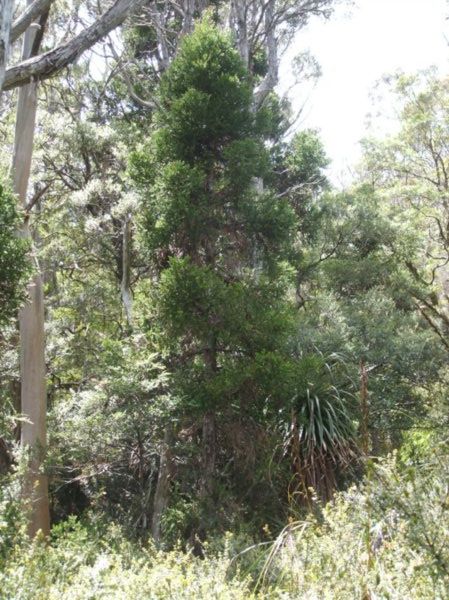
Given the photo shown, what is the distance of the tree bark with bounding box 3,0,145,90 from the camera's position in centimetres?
519

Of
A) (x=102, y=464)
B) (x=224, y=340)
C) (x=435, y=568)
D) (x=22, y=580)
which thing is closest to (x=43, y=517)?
(x=102, y=464)

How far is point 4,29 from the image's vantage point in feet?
16.1

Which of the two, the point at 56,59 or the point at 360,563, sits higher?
the point at 56,59

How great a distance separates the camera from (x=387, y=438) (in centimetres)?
872

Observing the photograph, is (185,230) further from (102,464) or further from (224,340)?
(102,464)

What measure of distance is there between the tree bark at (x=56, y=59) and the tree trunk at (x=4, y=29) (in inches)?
7.7

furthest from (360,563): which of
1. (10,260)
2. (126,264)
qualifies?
(126,264)

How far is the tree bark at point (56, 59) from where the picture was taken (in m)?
5.19

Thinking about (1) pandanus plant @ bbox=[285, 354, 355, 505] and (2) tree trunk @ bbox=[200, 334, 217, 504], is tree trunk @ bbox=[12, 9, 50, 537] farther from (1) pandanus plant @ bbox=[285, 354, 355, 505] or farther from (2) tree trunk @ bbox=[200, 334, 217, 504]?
(1) pandanus plant @ bbox=[285, 354, 355, 505]

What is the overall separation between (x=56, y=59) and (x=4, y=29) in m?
0.51

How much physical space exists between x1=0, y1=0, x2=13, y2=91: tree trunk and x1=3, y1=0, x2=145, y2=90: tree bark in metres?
0.19

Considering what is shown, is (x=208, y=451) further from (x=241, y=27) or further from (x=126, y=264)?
(x=241, y=27)

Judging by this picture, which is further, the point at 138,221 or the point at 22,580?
the point at 138,221

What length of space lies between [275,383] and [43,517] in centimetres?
452
